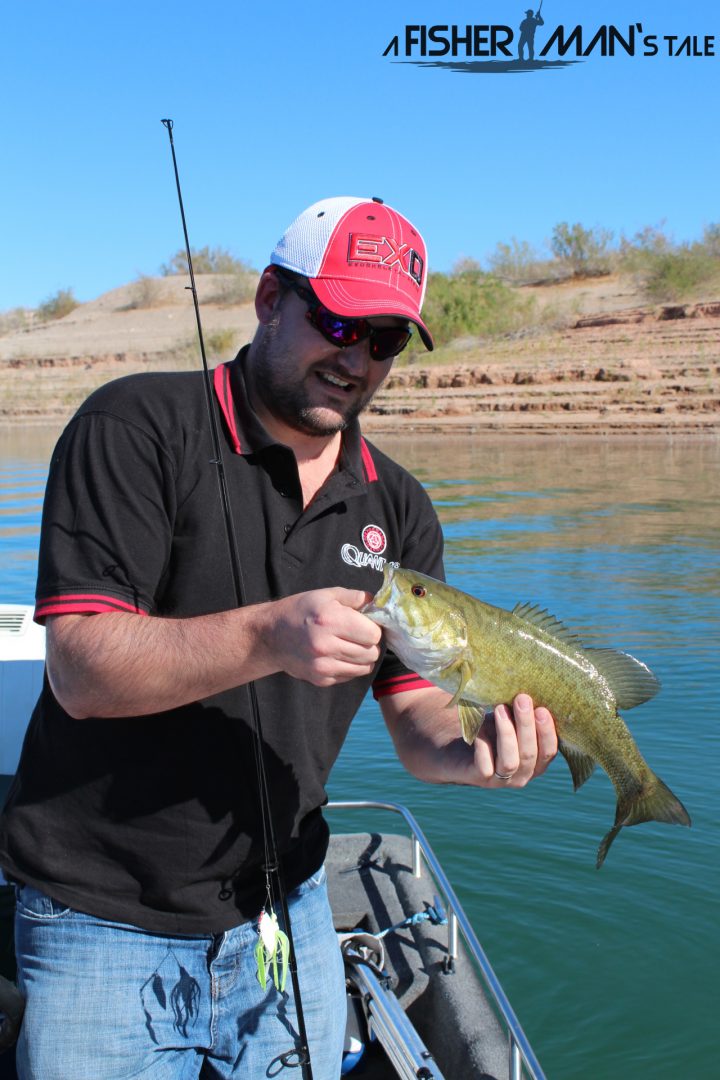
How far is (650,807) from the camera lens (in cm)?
275

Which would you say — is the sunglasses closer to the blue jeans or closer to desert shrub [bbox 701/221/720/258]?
the blue jeans

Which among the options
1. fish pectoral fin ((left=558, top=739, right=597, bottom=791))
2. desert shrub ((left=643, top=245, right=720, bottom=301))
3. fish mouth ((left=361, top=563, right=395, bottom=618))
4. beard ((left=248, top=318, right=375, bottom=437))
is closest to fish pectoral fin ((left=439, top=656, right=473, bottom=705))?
fish mouth ((left=361, top=563, right=395, bottom=618))

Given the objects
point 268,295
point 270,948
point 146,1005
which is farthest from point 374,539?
point 146,1005

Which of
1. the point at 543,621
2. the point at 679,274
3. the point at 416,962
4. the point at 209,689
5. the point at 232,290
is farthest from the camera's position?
the point at 232,290

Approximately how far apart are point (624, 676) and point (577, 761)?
0.76 ft

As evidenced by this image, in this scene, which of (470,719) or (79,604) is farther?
(470,719)

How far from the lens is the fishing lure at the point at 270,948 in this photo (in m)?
2.27

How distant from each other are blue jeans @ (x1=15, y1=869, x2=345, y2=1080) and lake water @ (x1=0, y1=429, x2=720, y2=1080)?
2302 millimetres

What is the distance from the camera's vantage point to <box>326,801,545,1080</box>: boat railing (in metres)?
2.75

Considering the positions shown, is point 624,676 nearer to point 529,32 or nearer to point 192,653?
point 192,653

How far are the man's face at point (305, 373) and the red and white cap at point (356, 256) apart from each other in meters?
0.06

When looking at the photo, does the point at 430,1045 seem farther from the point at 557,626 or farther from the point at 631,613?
the point at 631,613

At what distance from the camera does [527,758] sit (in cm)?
247

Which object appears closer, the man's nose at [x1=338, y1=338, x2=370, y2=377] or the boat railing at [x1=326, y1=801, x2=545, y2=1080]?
the man's nose at [x1=338, y1=338, x2=370, y2=377]
